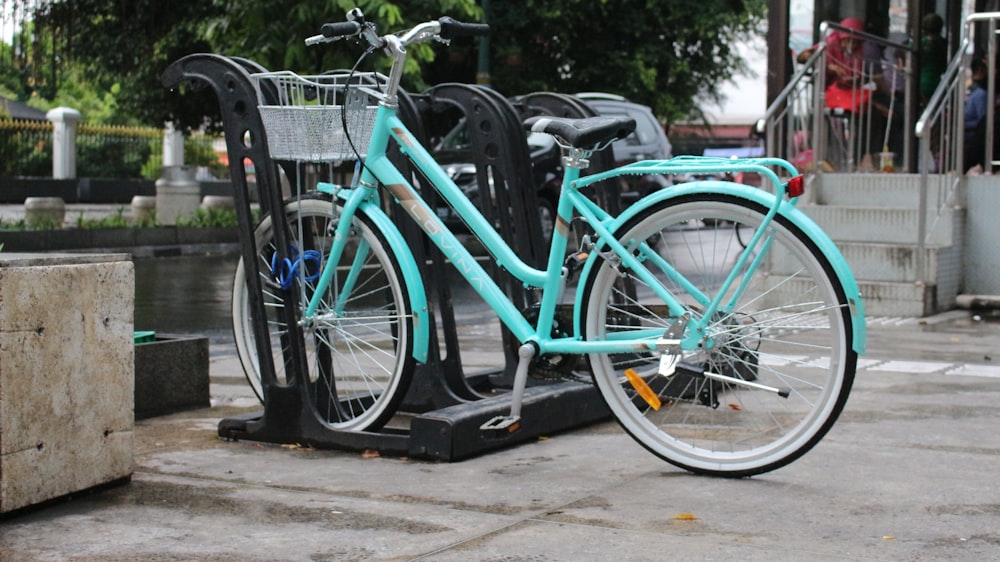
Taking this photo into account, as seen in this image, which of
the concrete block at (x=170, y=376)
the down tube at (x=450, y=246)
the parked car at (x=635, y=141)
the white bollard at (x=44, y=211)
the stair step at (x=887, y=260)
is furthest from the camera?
the white bollard at (x=44, y=211)

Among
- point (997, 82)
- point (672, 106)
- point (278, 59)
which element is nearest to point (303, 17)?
point (278, 59)

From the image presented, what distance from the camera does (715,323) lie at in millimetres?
4609

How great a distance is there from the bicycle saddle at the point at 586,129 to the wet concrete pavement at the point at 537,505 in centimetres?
110

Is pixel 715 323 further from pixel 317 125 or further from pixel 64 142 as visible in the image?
pixel 64 142

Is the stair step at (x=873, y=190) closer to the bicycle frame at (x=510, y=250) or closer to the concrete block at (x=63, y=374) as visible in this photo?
the bicycle frame at (x=510, y=250)

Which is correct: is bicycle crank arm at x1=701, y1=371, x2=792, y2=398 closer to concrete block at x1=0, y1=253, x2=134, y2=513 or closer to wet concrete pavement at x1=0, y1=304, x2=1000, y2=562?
wet concrete pavement at x1=0, y1=304, x2=1000, y2=562

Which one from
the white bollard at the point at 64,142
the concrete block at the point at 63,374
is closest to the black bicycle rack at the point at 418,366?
the concrete block at the point at 63,374

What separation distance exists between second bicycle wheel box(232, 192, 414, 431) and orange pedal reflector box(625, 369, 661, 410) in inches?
30.8

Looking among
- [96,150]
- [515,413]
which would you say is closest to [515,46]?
[96,150]

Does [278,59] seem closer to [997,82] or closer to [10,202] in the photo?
[997,82]

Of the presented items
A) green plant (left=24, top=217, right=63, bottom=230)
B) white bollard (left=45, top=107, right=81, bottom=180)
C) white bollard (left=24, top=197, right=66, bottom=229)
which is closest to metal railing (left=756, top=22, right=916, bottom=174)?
green plant (left=24, top=217, right=63, bottom=230)

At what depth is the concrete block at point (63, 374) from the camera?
4.04 m

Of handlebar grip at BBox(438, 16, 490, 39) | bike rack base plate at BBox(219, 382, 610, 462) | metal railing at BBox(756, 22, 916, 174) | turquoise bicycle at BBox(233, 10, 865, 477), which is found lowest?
bike rack base plate at BBox(219, 382, 610, 462)

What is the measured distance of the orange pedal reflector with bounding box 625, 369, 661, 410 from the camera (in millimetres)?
4742
